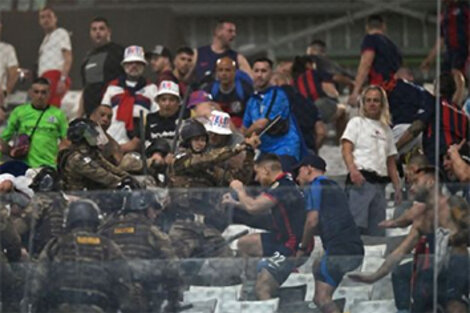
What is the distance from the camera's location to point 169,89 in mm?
14883

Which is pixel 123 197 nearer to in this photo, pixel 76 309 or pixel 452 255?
pixel 76 309

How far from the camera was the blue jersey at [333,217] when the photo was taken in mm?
12125

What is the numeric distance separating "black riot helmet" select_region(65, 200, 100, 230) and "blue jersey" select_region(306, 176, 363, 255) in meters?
1.15

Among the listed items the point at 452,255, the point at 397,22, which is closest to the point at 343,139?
the point at 452,255

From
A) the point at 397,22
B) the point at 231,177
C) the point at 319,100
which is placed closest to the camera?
the point at 231,177

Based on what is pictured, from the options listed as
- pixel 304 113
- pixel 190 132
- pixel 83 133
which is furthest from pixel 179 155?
pixel 304 113

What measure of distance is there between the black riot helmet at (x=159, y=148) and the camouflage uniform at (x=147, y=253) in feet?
6.94

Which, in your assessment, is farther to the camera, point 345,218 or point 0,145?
point 0,145

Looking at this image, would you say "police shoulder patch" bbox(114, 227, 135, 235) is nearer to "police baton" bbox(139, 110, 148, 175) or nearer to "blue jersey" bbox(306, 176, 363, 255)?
"blue jersey" bbox(306, 176, 363, 255)

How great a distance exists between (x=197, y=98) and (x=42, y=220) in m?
3.08

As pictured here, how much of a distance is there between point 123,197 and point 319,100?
4.39m

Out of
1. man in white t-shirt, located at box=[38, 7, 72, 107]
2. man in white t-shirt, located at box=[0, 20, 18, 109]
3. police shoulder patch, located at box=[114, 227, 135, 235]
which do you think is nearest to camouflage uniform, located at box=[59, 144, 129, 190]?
police shoulder patch, located at box=[114, 227, 135, 235]

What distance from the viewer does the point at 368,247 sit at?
1215cm

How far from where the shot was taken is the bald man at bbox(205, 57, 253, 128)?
49.9 feet
